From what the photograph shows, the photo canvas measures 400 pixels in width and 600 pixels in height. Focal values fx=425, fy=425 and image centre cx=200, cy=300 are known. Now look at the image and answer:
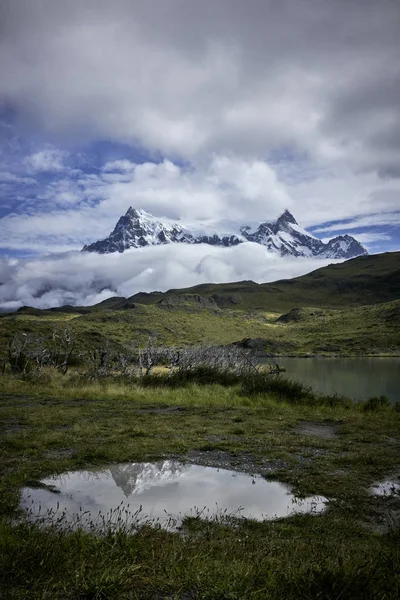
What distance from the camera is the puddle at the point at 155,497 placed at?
555 centimetres

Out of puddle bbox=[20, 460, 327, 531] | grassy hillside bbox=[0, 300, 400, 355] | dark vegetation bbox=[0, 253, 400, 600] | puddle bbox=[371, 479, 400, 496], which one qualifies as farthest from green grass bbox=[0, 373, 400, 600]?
grassy hillside bbox=[0, 300, 400, 355]

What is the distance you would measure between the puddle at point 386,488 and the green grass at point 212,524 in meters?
0.17

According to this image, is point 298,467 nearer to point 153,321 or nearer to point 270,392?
point 270,392

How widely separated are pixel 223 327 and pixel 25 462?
116240mm

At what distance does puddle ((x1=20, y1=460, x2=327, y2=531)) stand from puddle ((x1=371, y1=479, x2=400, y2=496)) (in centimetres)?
104

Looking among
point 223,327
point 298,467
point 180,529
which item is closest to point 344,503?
point 298,467

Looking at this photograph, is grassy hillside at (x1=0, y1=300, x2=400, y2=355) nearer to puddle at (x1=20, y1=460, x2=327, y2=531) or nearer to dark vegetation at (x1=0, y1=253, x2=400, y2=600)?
dark vegetation at (x1=0, y1=253, x2=400, y2=600)

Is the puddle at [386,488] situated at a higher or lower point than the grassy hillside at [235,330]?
higher

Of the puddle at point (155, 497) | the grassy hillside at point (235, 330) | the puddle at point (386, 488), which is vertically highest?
the puddle at point (155, 497)

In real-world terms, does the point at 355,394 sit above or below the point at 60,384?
below

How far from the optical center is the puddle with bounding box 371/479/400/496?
6.63m

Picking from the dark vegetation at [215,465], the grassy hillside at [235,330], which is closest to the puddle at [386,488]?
the dark vegetation at [215,465]

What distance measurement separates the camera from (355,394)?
3112 cm

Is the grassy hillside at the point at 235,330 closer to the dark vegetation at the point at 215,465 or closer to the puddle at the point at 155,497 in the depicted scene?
the dark vegetation at the point at 215,465
